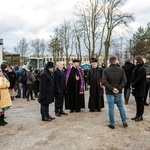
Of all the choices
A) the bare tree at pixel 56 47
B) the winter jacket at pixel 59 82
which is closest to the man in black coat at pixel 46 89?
the winter jacket at pixel 59 82

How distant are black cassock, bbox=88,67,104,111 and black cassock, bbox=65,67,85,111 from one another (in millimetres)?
459

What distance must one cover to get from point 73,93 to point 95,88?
2.75ft

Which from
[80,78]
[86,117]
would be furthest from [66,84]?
[86,117]

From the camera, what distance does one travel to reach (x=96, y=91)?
9.99m

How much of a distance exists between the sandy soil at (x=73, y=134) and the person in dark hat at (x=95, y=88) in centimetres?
79

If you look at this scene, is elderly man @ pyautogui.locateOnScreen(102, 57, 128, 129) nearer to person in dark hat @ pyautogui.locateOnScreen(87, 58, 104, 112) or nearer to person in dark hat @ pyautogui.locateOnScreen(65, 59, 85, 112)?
person in dark hat @ pyautogui.locateOnScreen(87, 58, 104, 112)

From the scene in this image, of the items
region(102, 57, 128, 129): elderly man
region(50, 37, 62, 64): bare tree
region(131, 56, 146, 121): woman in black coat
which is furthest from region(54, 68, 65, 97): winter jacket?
region(50, 37, 62, 64): bare tree

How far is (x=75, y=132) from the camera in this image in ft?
22.9

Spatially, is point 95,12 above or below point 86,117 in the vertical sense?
above

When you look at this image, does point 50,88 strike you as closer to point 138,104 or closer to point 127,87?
point 138,104

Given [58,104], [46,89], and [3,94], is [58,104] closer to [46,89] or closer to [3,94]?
[46,89]

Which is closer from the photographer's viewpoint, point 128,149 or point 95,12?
point 128,149

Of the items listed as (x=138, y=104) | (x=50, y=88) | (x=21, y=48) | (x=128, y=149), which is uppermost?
(x=21, y=48)

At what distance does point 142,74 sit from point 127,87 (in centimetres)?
372
